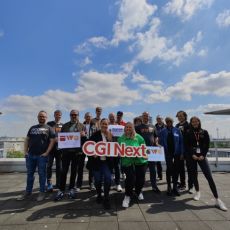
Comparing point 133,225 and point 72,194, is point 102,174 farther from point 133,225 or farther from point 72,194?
point 133,225

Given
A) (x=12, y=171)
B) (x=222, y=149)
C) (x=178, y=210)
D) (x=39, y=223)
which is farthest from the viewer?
(x=222, y=149)

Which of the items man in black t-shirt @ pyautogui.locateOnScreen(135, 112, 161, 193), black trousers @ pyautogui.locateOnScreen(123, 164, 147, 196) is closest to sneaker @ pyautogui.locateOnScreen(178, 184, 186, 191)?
man in black t-shirt @ pyautogui.locateOnScreen(135, 112, 161, 193)

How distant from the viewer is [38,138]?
576 centimetres

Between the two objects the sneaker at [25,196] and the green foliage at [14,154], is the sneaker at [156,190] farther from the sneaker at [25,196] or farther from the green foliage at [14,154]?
the green foliage at [14,154]

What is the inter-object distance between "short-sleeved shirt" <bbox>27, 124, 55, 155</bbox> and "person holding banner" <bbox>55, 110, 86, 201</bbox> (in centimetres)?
38

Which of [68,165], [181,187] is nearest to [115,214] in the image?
[68,165]

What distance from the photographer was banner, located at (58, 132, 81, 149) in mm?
5824

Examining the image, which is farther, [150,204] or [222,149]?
[222,149]

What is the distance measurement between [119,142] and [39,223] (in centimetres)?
222

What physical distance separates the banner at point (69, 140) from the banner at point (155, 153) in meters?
1.64

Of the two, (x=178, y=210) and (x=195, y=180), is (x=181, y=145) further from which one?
(x=178, y=210)

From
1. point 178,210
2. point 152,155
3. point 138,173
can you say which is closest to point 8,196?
point 138,173

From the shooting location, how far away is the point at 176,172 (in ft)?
20.3

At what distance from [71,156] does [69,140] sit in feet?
1.23
